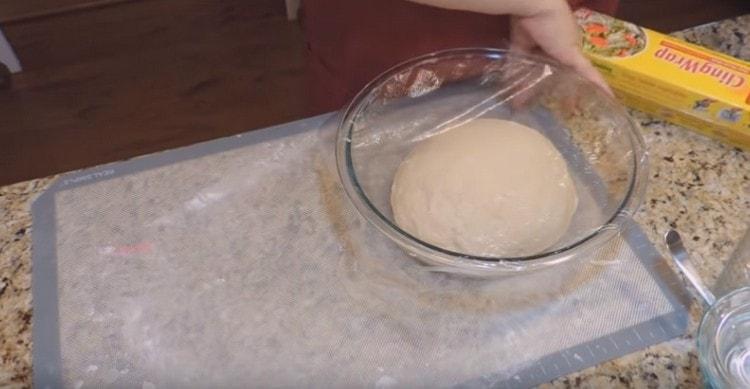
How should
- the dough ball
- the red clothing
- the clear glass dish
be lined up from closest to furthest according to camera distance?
1. the clear glass dish
2. the dough ball
3. the red clothing

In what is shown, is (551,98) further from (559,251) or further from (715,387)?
(715,387)

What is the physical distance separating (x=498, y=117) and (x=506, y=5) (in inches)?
4.4

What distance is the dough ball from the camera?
56cm

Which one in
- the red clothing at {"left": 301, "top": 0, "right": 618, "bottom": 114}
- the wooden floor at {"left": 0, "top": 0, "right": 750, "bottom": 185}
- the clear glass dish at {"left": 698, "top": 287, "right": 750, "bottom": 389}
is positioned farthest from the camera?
the wooden floor at {"left": 0, "top": 0, "right": 750, "bottom": 185}

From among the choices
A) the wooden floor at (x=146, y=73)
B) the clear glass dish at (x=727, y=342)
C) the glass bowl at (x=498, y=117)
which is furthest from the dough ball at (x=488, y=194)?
the wooden floor at (x=146, y=73)

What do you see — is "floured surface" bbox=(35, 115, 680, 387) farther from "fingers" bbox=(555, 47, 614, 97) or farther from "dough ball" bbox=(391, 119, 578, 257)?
"fingers" bbox=(555, 47, 614, 97)

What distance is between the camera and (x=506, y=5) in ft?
1.99

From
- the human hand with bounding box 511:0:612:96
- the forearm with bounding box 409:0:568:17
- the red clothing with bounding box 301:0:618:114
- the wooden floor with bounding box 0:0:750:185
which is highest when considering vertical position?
the forearm with bounding box 409:0:568:17

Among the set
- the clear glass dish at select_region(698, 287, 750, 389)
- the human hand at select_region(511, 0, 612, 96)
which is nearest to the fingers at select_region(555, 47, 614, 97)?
the human hand at select_region(511, 0, 612, 96)

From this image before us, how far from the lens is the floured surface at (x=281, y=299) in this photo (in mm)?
524

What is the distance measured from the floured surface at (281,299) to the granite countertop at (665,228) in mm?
28

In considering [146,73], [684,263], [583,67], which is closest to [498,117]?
[583,67]

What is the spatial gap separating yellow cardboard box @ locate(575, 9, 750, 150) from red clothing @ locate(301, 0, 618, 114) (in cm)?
11

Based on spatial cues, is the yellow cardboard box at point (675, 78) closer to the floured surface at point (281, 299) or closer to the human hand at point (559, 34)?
the human hand at point (559, 34)
